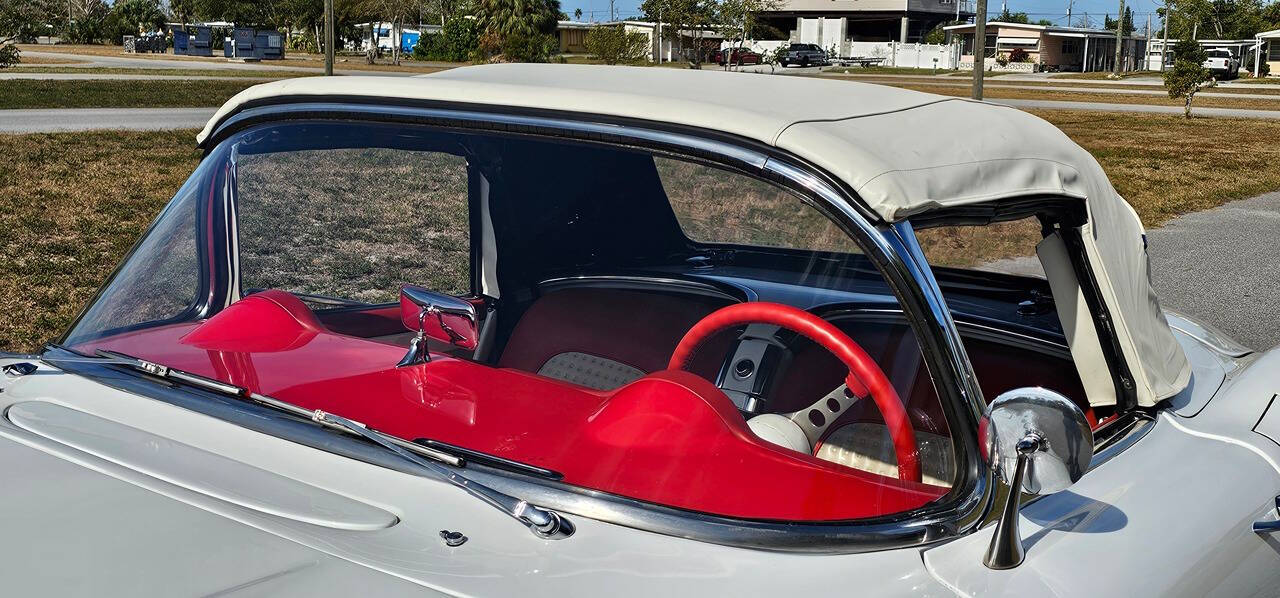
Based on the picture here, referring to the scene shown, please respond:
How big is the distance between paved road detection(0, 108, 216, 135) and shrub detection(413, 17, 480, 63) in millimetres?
27977

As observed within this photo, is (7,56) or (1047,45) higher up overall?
(1047,45)

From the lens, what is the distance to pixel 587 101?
1.83 metres

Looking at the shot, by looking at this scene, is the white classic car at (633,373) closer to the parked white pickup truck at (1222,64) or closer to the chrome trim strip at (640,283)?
the chrome trim strip at (640,283)

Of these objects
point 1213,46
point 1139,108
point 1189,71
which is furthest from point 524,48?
point 1213,46

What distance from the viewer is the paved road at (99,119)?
46.5 feet

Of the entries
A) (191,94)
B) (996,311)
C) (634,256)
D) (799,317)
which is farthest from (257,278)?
(191,94)

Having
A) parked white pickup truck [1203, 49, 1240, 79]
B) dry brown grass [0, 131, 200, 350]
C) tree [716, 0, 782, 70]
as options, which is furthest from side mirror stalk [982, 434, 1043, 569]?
parked white pickup truck [1203, 49, 1240, 79]

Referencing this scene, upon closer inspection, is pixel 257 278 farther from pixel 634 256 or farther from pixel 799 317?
pixel 799 317

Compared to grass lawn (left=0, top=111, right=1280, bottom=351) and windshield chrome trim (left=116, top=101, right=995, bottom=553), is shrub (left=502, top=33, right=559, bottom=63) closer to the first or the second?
grass lawn (left=0, top=111, right=1280, bottom=351)

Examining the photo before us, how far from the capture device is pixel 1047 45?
6544 cm

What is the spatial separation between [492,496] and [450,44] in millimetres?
47638

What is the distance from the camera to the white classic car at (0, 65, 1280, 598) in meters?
1.47

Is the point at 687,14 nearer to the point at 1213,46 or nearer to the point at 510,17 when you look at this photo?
the point at 510,17

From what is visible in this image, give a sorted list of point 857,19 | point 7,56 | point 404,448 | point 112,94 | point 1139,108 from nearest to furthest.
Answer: point 404,448 → point 7,56 → point 112,94 → point 1139,108 → point 857,19
